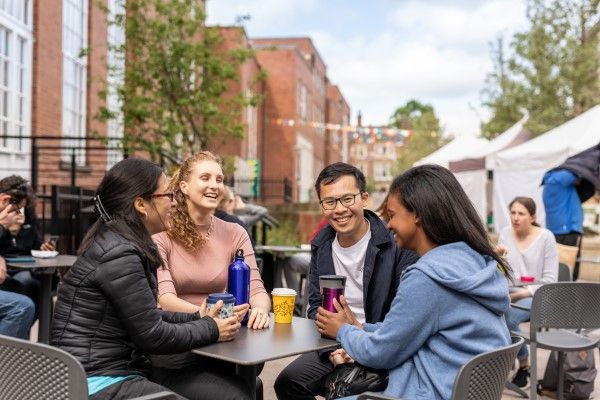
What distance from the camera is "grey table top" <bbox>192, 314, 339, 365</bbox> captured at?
2.97 m

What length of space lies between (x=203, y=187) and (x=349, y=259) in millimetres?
897

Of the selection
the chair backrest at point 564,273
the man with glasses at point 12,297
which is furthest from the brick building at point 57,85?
the chair backrest at point 564,273

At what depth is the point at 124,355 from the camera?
3031mm

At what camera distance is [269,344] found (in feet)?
10.5

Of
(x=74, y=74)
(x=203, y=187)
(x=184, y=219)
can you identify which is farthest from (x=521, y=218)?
(x=74, y=74)

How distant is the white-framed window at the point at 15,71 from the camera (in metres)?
12.8

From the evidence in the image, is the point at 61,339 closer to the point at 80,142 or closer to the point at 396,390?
the point at 396,390

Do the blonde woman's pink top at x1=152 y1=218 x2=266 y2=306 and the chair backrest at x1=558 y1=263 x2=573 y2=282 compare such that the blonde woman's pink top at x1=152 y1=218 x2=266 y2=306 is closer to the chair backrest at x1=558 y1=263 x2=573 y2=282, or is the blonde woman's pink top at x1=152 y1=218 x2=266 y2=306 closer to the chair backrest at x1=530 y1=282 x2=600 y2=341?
the chair backrest at x1=530 y1=282 x2=600 y2=341

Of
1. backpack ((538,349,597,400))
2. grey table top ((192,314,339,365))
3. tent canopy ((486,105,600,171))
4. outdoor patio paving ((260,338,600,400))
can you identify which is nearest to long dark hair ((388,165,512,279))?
grey table top ((192,314,339,365))

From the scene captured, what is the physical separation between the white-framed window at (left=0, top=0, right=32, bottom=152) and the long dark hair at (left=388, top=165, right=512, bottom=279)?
36.0ft

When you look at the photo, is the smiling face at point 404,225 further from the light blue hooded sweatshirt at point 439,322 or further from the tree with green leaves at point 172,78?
the tree with green leaves at point 172,78

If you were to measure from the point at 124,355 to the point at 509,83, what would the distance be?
70.5ft

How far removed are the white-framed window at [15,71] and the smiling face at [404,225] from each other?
428 inches

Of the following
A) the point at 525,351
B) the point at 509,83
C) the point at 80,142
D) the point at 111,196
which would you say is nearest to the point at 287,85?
the point at 509,83
